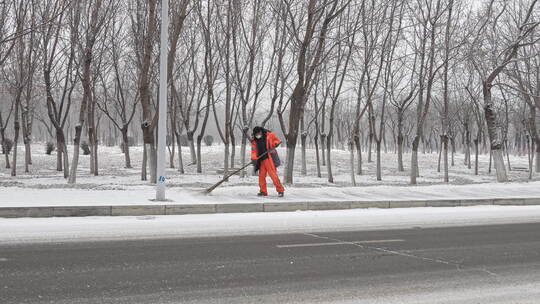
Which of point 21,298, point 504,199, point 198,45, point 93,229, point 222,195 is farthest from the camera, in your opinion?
point 198,45

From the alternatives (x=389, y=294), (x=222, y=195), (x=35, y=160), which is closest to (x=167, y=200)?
(x=222, y=195)

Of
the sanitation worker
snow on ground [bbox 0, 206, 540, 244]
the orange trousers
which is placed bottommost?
snow on ground [bbox 0, 206, 540, 244]

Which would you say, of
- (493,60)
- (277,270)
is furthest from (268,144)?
(493,60)

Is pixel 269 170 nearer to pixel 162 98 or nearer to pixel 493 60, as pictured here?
pixel 162 98

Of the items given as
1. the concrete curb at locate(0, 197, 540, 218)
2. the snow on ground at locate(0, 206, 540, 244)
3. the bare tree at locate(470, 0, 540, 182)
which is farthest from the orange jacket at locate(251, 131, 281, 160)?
the bare tree at locate(470, 0, 540, 182)

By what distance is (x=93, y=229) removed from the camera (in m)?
7.61

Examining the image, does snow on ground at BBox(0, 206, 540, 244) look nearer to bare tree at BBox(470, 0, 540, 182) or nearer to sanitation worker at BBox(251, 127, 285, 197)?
sanitation worker at BBox(251, 127, 285, 197)

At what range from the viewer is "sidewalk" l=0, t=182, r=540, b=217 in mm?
9242

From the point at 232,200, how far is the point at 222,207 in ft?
2.59

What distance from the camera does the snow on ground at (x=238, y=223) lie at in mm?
7258

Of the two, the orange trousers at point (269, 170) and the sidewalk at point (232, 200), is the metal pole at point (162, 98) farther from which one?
the orange trousers at point (269, 170)

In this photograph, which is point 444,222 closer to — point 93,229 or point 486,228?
point 486,228

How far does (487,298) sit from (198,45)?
74.9ft

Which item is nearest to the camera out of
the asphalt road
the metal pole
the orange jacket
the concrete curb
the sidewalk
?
the asphalt road
